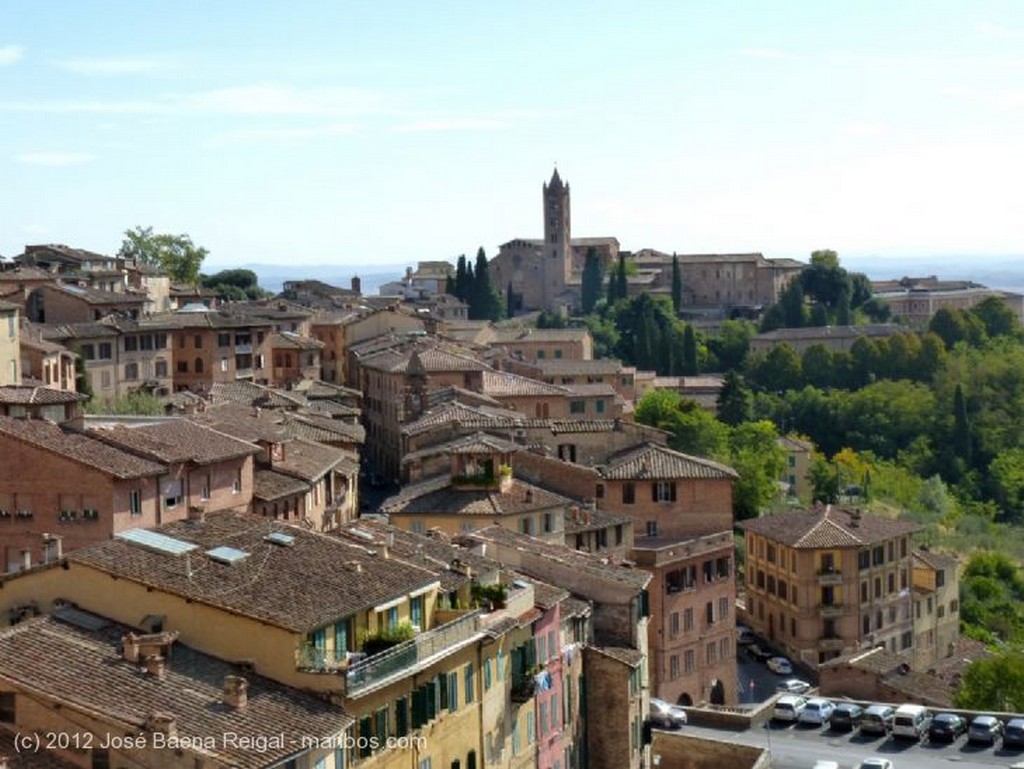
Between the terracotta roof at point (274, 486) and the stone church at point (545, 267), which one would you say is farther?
the stone church at point (545, 267)

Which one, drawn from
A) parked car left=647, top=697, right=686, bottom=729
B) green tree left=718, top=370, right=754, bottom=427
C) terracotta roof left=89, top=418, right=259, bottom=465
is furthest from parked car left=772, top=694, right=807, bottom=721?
green tree left=718, top=370, right=754, bottom=427

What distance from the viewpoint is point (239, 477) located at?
143 feet

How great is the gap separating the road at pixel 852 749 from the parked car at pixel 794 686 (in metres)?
10.5

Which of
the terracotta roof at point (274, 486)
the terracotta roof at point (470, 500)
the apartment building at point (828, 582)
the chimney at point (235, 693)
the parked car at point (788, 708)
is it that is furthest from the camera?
the apartment building at point (828, 582)

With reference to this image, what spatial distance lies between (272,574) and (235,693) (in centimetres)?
376

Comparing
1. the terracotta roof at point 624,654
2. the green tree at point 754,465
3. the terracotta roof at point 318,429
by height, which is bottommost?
the green tree at point 754,465

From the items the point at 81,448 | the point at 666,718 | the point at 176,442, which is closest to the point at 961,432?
the point at 666,718

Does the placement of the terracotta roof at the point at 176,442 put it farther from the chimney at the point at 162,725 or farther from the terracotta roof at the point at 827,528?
the terracotta roof at the point at 827,528

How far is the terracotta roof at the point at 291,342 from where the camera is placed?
87.2 meters

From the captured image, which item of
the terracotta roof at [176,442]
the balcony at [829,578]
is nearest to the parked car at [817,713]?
the terracotta roof at [176,442]

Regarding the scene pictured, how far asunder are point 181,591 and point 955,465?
91.7 metres

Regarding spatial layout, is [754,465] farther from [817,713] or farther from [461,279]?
[461,279]

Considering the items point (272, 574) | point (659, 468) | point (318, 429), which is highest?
point (272, 574)

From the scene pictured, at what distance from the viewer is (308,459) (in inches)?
1991
